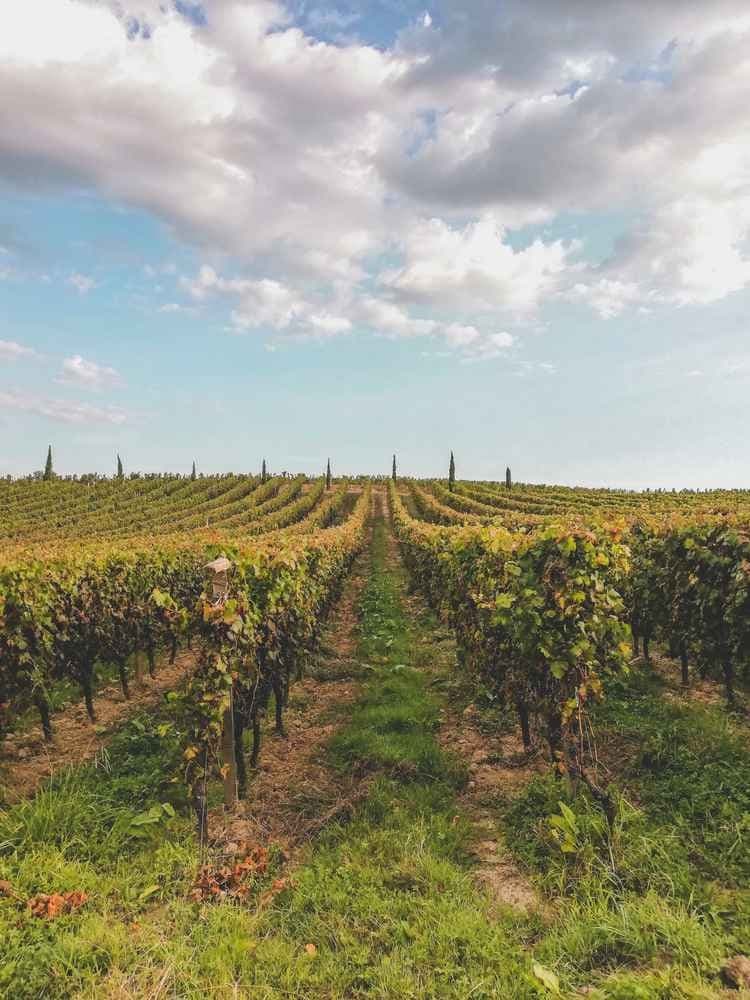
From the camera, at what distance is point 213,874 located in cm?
534

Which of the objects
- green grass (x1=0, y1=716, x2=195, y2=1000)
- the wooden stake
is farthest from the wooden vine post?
green grass (x1=0, y1=716, x2=195, y2=1000)

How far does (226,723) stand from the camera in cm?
691

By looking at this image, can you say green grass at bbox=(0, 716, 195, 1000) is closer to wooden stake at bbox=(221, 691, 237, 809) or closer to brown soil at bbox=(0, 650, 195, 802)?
wooden stake at bbox=(221, 691, 237, 809)

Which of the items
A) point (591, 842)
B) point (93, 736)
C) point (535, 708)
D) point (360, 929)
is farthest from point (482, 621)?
point (93, 736)

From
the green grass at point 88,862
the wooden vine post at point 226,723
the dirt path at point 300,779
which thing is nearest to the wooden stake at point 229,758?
the wooden vine post at point 226,723

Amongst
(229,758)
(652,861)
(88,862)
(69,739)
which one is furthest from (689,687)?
(69,739)

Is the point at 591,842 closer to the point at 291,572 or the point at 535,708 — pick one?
the point at 535,708

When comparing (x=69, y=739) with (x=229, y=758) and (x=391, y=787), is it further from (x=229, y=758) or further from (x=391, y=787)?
(x=391, y=787)

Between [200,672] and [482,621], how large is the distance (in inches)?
165

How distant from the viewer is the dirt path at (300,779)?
623cm

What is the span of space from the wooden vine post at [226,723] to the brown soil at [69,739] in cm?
223

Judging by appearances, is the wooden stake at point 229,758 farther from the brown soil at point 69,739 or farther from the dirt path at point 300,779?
the brown soil at point 69,739

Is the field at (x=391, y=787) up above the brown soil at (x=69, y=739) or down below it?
above

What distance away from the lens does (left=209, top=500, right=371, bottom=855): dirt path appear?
6.23 metres
